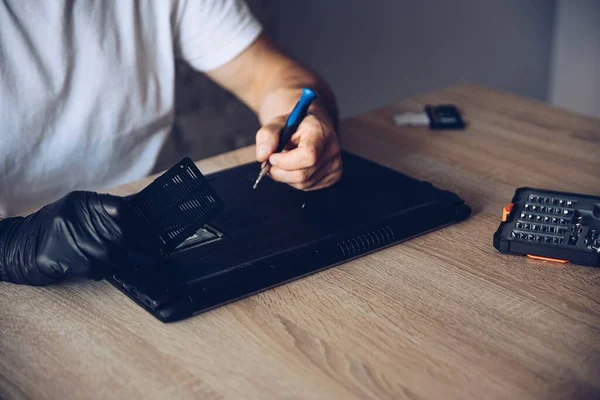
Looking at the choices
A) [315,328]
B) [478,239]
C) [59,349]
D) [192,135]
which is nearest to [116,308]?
[59,349]

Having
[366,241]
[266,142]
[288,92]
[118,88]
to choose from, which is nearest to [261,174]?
[266,142]

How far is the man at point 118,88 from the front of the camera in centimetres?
103

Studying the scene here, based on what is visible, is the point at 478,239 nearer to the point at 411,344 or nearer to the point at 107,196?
the point at 411,344

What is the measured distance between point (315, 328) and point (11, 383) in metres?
0.27

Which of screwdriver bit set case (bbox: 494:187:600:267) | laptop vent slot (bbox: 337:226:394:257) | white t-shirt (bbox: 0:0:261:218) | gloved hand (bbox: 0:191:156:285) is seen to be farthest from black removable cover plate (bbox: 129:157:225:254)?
white t-shirt (bbox: 0:0:261:218)

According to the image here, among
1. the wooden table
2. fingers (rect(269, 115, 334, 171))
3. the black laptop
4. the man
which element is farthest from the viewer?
Result: the man

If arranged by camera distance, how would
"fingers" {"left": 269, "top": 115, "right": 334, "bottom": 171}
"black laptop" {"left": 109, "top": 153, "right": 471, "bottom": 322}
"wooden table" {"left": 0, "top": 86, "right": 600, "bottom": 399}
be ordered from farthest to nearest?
"fingers" {"left": 269, "top": 115, "right": 334, "bottom": 171} → "black laptop" {"left": 109, "top": 153, "right": 471, "bottom": 322} → "wooden table" {"left": 0, "top": 86, "right": 600, "bottom": 399}

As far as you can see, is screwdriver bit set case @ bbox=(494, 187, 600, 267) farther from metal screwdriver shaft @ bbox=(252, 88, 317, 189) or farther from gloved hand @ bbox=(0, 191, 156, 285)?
gloved hand @ bbox=(0, 191, 156, 285)

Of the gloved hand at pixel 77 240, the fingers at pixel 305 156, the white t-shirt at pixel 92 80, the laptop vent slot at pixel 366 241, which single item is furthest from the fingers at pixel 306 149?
the white t-shirt at pixel 92 80

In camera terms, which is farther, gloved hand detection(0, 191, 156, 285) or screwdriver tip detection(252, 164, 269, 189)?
screwdriver tip detection(252, 164, 269, 189)

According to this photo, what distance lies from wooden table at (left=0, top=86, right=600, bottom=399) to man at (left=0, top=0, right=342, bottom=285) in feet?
0.70

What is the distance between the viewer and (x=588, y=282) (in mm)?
702

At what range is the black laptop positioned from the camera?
0.67 metres

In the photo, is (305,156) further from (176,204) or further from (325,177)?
(176,204)
